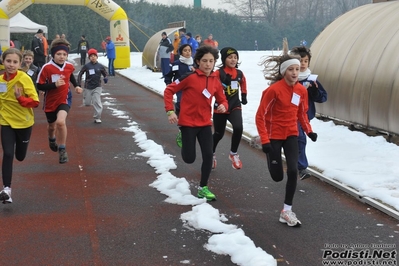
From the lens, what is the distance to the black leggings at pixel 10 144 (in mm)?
6867

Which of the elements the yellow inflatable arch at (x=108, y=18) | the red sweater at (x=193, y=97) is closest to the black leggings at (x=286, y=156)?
the red sweater at (x=193, y=97)

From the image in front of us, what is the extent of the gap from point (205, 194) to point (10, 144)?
2.42 meters

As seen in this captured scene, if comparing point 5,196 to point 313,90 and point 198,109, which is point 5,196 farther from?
point 313,90

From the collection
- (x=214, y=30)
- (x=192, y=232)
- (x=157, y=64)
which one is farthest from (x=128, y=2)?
(x=192, y=232)

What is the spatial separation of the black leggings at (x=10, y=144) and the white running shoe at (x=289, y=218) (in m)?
3.23

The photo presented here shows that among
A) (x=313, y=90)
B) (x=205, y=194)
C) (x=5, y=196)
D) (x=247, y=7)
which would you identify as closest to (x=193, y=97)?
(x=205, y=194)

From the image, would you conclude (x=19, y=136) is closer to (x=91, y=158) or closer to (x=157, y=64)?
(x=91, y=158)

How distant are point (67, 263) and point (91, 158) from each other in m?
4.81

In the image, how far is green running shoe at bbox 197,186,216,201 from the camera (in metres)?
7.03

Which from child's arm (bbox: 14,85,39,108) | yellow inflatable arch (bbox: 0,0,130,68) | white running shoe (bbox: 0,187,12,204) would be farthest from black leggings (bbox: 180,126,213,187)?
yellow inflatable arch (bbox: 0,0,130,68)

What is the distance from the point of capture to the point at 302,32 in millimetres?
76625

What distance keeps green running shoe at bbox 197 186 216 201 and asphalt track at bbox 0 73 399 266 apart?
8 centimetres

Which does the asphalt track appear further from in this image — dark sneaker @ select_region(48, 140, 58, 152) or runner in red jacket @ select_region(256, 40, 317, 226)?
runner in red jacket @ select_region(256, 40, 317, 226)

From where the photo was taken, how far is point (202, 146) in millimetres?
7121
